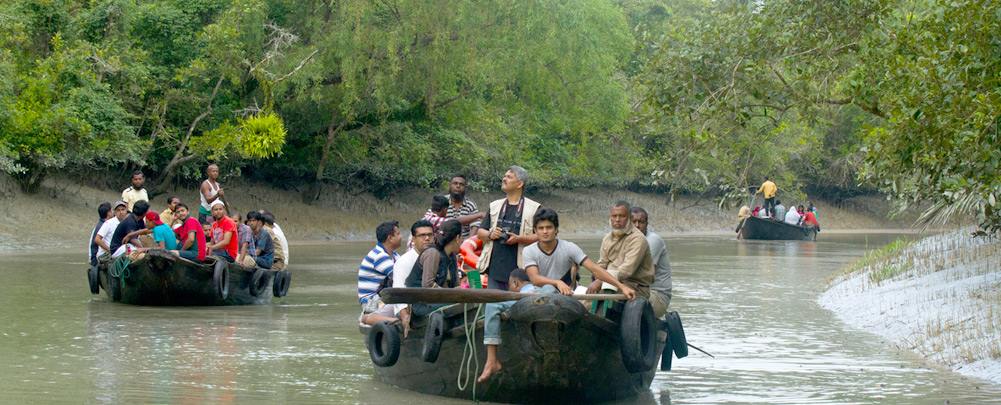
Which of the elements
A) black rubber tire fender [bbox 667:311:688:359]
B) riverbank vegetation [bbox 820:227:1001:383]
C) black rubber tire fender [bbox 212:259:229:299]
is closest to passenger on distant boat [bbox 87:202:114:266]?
black rubber tire fender [bbox 212:259:229:299]

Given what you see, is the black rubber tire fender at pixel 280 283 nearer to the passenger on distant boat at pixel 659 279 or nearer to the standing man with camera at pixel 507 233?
the standing man with camera at pixel 507 233

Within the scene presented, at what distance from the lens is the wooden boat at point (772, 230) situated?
3566 cm

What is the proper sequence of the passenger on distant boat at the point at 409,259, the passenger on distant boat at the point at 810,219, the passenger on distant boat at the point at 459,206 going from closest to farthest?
the passenger on distant boat at the point at 409,259, the passenger on distant boat at the point at 459,206, the passenger on distant boat at the point at 810,219

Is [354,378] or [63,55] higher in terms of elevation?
[63,55]

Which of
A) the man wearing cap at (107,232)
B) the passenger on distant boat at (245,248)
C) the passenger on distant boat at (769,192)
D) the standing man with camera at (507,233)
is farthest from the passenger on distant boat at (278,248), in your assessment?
the passenger on distant boat at (769,192)

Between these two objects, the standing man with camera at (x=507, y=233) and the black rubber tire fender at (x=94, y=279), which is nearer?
the standing man with camera at (x=507, y=233)

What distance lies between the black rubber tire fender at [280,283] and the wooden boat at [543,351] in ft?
22.3

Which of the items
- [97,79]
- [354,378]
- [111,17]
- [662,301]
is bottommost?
[354,378]

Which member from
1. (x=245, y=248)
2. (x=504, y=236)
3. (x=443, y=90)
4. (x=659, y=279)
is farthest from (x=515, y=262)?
(x=443, y=90)

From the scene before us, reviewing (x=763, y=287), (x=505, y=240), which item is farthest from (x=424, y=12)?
(x=505, y=240)

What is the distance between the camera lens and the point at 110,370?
349 inches

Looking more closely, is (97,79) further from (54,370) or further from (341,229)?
(54,370)

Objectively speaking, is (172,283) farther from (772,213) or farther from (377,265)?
(772,213)

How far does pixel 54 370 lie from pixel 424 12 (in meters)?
19.7
